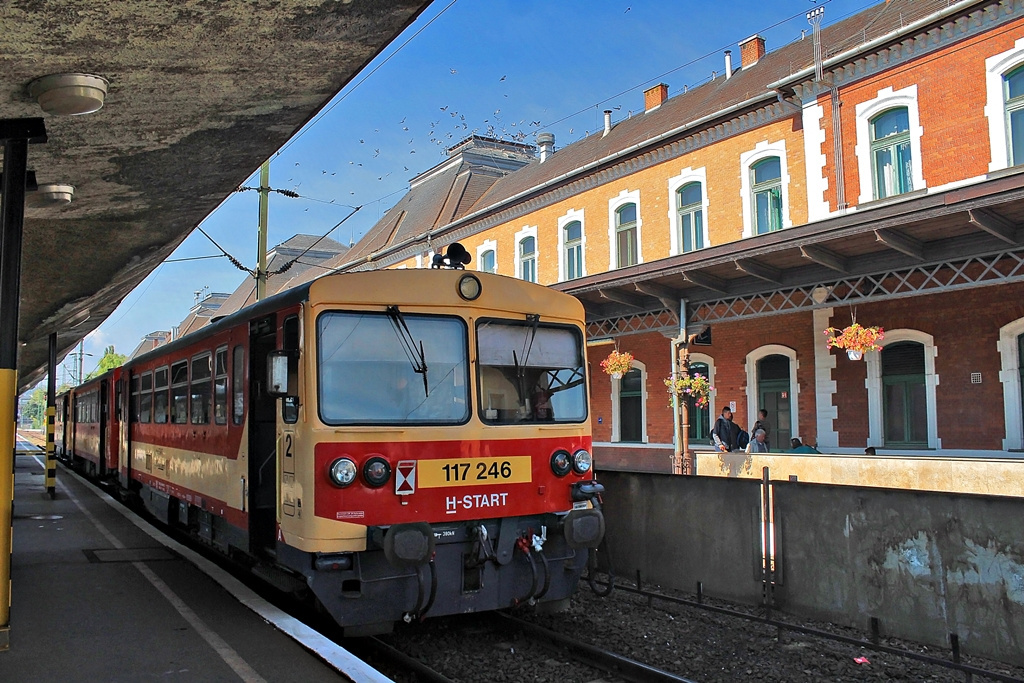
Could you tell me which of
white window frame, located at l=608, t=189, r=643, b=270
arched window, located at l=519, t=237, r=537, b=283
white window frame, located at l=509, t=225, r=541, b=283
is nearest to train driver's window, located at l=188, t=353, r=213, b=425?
white window frame, located at l=608, t=189, r=643, b=270

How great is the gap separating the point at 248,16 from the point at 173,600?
4.78 m

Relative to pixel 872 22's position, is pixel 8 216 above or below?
below

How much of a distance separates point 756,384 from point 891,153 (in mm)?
5335

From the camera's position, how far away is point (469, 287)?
6621mm

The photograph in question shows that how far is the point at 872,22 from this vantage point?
17297 mm

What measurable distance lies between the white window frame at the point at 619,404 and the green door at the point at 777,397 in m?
3.70

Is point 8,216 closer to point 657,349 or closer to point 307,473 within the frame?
point 307,473

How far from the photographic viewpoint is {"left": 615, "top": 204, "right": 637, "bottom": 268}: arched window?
22031 millimetres

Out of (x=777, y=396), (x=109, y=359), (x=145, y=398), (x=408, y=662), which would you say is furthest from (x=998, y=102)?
(x=109, y=359)

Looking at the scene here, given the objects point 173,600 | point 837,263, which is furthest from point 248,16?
point 837,263

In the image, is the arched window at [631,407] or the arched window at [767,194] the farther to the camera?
the arched window at [631,407]

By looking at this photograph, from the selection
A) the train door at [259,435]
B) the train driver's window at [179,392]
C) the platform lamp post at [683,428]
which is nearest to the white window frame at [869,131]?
the platform lamp post at [683,428]

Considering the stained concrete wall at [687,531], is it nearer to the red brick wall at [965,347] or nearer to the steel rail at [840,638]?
the steel rail at [840,638]

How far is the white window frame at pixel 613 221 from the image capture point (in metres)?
21.7
